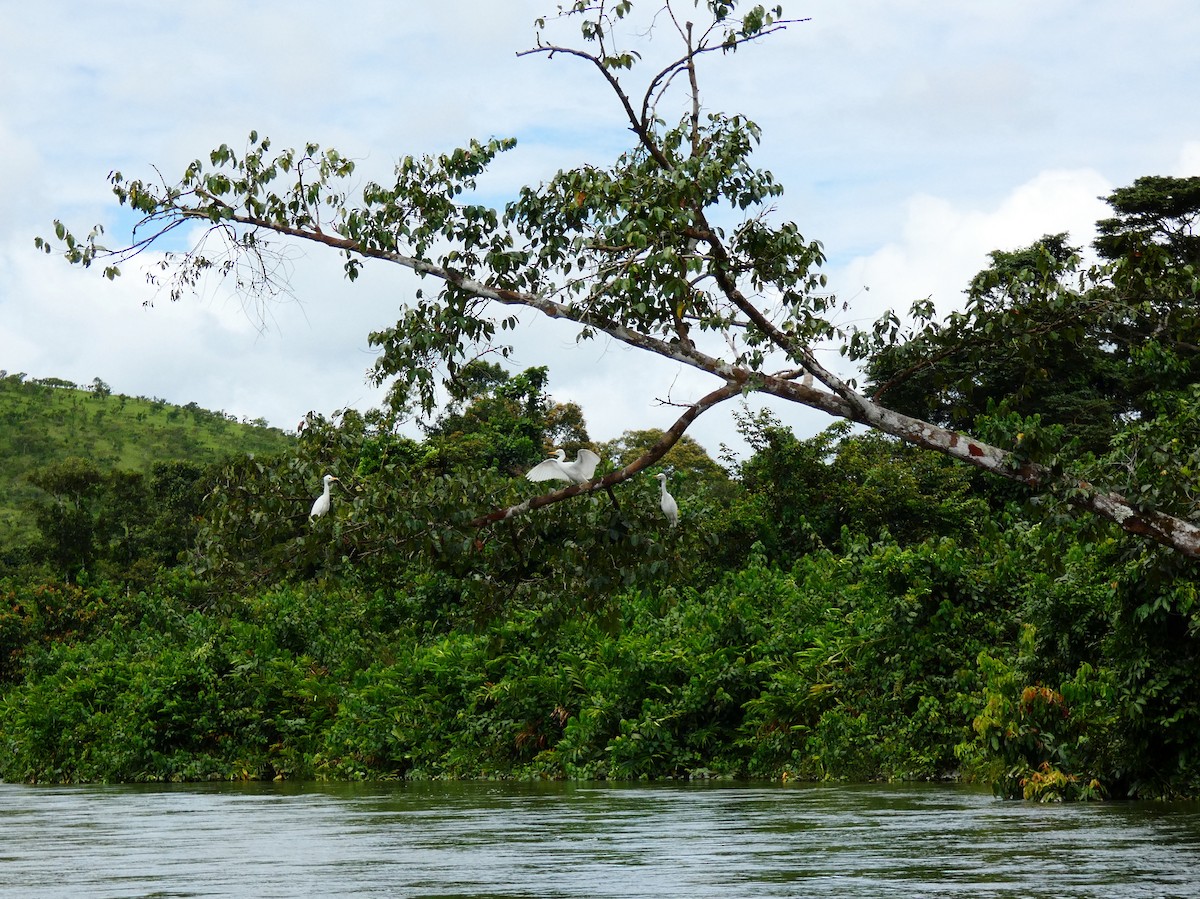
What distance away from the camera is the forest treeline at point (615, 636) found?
32.0 feet

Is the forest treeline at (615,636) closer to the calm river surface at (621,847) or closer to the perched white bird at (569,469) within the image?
the perched white bird at (569,469)

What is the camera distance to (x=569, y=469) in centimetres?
950

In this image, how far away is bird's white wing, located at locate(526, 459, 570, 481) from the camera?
9.63 metres

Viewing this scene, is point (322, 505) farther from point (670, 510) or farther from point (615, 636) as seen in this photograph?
point (615, 636)

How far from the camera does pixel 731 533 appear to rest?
23.7 m


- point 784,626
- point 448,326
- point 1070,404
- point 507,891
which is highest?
point 1070,404

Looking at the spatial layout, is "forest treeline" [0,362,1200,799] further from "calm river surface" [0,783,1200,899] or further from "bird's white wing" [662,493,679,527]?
"calm river surface" [0,783,1200,899]

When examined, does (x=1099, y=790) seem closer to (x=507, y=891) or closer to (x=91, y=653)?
(x=507, y=891)

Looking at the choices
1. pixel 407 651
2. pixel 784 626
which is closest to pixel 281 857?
pixel 784 626

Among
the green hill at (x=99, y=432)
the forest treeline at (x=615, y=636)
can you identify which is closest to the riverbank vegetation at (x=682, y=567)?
the forest treeline at (x=615, y=636)

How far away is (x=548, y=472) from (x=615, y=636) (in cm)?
920

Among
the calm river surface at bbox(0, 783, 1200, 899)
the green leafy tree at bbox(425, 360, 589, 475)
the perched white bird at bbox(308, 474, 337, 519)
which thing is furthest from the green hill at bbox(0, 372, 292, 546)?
the perched white bird at bbox(308, 474, 337, 519)

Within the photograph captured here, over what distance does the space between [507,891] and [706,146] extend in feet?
14.5

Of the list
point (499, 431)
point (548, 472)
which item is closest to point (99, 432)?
point (499, 431)
